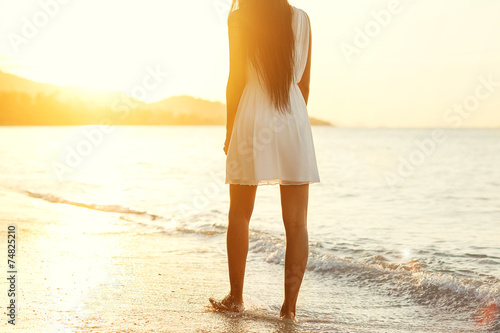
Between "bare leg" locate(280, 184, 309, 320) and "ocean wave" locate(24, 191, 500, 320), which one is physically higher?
"bare leg" locate(280, 184, 309, 320)

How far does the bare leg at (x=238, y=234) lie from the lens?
309cm

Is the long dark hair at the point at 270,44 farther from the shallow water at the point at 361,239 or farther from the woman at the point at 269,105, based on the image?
the shallow water at the point at 361,239

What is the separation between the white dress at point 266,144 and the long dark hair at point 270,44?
0.05 m

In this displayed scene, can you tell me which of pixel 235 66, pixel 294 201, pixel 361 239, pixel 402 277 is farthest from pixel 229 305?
pixel 361 239

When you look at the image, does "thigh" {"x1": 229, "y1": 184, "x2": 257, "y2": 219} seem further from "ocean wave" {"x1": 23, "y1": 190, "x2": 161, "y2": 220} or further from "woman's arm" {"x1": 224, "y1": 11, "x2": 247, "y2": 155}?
"ocean wave" {"x1": 23, "y1": 190, "x2": 161, "y2": 220}

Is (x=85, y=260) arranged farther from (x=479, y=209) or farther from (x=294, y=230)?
(x=479, y=209)

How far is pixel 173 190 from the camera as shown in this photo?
43.4ft

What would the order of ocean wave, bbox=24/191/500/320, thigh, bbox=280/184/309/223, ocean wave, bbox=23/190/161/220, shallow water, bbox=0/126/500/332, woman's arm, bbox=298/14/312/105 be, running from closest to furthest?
thigh, bbox=280/184/309/223 < woman's arm, bbox=298/14/312/105 < shallow water, bbox=0/126/500/332 < ocean wave, bbox=24/191/500/320 < ocean wave, bbox=23/190/161/220

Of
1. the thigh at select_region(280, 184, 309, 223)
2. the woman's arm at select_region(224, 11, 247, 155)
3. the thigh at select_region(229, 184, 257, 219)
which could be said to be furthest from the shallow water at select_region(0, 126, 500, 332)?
the woman's arm at select_region(224, 11, 247, 155)

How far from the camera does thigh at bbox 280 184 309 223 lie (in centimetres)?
302

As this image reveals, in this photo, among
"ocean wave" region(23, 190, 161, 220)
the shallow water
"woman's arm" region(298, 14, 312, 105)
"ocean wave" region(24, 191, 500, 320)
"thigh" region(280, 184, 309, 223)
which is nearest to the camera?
"thigh" region(280, 184, 309, 223)

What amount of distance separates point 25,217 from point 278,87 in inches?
227

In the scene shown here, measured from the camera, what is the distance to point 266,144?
2.92 m

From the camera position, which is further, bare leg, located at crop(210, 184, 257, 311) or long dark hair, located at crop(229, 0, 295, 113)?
bare leg, located at crop(210, 184, 257, 311)
